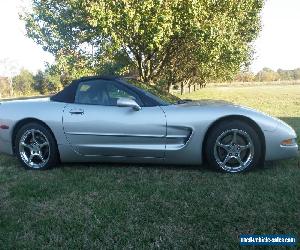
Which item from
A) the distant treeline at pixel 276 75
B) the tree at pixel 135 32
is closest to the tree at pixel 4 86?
the tree at pixel 135 32

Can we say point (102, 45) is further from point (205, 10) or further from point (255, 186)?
point (255, 186)

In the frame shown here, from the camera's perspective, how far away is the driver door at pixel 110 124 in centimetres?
449

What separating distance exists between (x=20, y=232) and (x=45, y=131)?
2139 mm

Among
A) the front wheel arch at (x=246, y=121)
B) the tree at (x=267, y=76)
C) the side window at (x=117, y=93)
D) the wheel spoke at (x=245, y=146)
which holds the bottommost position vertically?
the wheel spoke at (x=245, y=146)

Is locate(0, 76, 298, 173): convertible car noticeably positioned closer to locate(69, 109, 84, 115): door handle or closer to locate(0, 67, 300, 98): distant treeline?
locate(69, 109, 84, 115): door handle

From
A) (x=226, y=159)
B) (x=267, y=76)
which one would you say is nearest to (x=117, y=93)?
(x=226, y=159)

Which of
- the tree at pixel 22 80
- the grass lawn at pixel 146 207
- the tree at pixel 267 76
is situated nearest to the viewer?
the grass lawn at pixel 146 207

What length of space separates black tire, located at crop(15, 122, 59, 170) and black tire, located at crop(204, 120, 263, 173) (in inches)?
83.6

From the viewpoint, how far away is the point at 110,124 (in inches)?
180

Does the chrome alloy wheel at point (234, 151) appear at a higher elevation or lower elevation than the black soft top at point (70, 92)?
lower

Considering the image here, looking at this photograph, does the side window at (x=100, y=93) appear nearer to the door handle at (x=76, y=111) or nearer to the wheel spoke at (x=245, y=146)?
→ the door handle at (x=76, y=111)

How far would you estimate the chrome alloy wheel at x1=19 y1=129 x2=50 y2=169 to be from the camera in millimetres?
4969

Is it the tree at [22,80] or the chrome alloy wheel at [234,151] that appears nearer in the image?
the chrome alloy wheel at [234,151]

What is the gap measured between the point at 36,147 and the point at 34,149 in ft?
0.13
